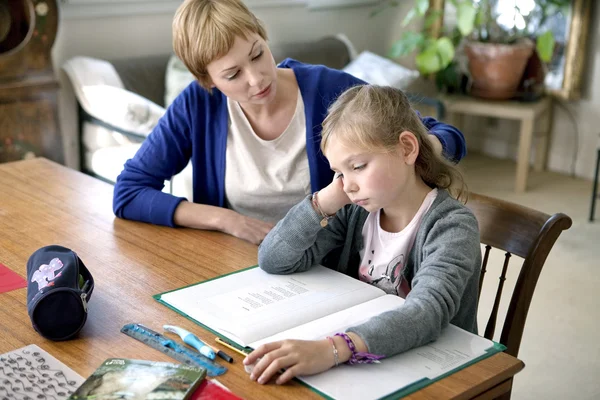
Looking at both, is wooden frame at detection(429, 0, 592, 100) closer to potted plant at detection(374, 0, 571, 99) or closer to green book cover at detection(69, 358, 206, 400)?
potted plant at detection(374, 0, 571, 99)

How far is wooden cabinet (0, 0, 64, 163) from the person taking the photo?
307cm

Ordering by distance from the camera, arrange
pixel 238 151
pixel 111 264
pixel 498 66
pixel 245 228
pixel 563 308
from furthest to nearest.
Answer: pixel 498 66, pixel 563 308, pixel 238 151, pixel 245 228, pixel 111 264

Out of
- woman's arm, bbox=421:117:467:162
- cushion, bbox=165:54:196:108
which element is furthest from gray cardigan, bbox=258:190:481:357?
cushion, bbox=165:54:196:108

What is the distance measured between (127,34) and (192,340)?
9.73ft

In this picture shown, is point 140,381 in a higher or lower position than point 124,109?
higher

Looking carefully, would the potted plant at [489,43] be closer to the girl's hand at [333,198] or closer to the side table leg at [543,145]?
the side table leg at [543,145]

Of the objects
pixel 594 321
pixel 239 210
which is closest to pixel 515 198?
pixel 594 321

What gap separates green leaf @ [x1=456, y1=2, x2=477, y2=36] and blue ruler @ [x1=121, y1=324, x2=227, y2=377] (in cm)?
343

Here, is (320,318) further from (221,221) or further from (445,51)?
(445,51)

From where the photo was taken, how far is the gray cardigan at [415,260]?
1.15 metres

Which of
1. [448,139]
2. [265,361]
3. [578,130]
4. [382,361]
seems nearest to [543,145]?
[578,130]

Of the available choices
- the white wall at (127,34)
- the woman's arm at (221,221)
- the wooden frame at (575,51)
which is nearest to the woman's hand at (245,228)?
the woman's arm at (221,221)

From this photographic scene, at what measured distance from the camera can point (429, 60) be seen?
14.5 feet

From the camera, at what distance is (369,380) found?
1071 millimetres
